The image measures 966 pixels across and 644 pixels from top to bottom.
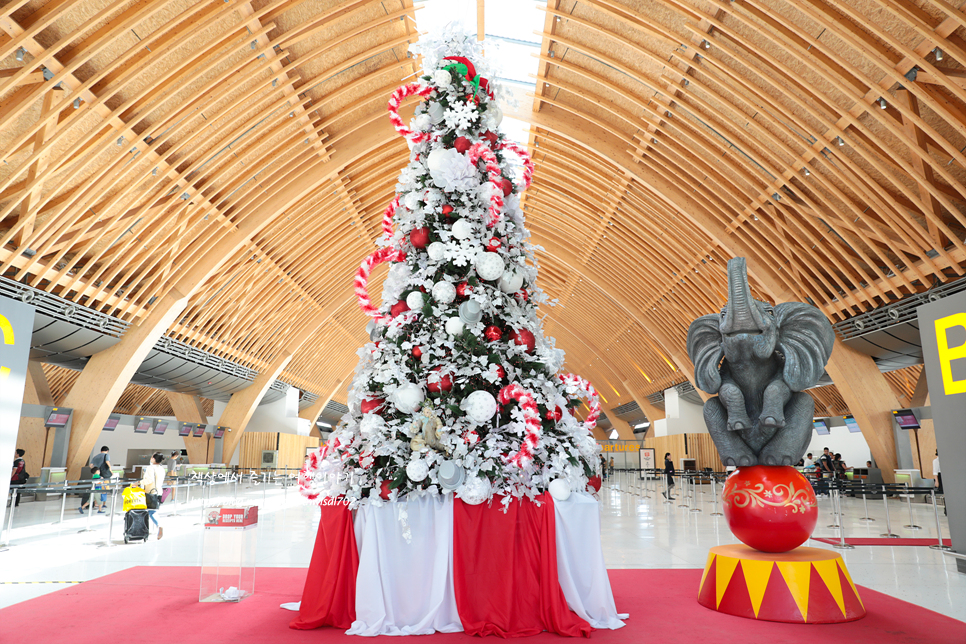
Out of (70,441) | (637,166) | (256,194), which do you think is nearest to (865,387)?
(637,166)

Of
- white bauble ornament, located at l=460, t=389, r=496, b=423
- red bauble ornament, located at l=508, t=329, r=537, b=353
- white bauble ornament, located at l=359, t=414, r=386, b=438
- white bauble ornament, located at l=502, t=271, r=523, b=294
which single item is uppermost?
white bauble ornament, located at l=502, t=271, r=523, b=294

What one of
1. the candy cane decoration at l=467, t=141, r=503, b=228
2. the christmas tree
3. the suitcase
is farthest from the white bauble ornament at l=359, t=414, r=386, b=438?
the suitcase

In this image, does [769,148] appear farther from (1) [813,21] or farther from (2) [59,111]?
(2) [59,111]

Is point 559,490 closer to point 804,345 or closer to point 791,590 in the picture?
point 791,590

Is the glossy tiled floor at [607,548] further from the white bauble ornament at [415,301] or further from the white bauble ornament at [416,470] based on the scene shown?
the white bauble ornament at [415,301]

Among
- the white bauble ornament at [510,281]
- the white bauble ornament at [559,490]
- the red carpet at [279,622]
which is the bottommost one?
the red carpet at [279,622]

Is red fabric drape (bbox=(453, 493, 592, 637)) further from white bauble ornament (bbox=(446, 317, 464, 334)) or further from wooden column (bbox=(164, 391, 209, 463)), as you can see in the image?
wooden column (bbox=(164, 391, 209, 463))

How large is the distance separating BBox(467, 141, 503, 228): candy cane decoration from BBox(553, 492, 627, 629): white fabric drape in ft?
7.14

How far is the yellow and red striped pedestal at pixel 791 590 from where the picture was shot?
4.30 meters

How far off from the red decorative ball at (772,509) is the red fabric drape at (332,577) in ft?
9.54

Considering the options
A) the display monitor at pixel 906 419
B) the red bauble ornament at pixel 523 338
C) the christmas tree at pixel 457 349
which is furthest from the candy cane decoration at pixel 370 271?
the display monitor at pixel 906 419

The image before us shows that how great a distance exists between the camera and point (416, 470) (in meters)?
4.20

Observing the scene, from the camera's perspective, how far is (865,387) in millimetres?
14648

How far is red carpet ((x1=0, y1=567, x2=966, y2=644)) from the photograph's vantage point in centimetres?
393
